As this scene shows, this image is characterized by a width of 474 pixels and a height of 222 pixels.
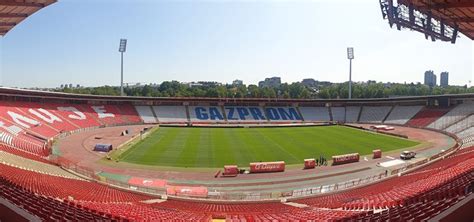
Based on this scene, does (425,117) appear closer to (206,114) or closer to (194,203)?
(206,114)

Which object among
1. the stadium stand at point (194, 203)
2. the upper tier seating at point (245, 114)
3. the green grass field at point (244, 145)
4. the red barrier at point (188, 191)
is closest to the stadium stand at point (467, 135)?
the stadium stand at point (194, 203)

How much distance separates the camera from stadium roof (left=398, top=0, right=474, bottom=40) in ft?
46.7

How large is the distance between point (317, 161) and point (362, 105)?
54.8 meters

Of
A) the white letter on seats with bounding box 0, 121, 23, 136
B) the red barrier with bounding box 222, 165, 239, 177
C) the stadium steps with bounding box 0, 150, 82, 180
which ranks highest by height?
the white letter on seats with bounding box 0, 121, 23, 136

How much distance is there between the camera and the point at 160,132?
5662 centimetres

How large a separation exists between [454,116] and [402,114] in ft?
40.5

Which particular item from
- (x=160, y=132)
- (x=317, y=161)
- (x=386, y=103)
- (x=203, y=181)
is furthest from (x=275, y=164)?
(x=386, y=103)

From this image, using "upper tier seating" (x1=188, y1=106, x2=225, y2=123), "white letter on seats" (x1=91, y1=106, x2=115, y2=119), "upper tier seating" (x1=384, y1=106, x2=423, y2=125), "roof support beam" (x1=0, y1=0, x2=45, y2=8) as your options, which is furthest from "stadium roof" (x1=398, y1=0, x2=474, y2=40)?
"white letter on seats" (x1=91, y1=106, x2=115, y2=119)

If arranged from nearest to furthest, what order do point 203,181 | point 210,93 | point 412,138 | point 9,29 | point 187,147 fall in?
1. point 9,29
2. point 203,181
3. point 187,147
4. point 412,138
5. point 210,93

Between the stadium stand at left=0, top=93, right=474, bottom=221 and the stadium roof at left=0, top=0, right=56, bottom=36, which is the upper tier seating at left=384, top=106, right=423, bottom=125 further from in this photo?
the stadium roof at left=0, top=0, right=56, bottom=36

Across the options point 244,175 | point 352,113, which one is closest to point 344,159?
point 244,175

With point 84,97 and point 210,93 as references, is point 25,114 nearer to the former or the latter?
point 84,97

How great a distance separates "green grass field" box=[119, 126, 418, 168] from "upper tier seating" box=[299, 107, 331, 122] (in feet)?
63.0

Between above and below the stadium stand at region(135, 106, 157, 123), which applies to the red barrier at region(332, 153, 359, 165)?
below
